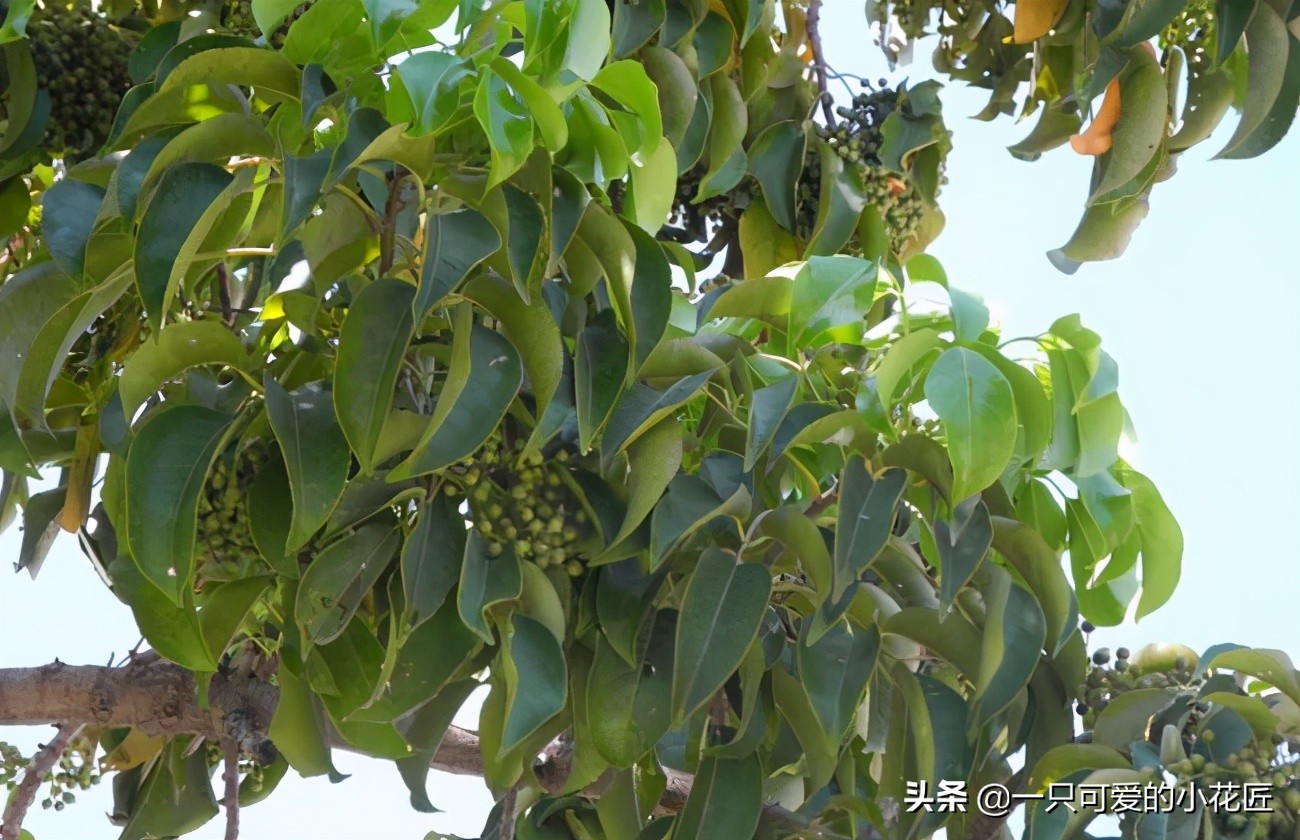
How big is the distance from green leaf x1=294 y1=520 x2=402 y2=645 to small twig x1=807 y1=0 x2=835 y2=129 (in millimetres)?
624

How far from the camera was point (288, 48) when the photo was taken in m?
0.80

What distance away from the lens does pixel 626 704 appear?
2.78 ft

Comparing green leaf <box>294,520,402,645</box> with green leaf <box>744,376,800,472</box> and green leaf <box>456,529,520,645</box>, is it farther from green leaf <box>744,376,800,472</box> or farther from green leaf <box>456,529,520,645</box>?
green leaf <box>744,376,800,472</box>

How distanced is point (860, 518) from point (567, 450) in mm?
180

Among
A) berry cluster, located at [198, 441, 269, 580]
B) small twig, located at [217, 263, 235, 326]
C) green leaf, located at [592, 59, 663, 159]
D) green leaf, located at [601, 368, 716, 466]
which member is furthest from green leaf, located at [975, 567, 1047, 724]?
small twig, located at [217, 263, 235, 326]

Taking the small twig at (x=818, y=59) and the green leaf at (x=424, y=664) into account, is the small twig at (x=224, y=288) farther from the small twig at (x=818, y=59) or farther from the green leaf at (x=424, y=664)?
the small twig at (x=818, y=59)

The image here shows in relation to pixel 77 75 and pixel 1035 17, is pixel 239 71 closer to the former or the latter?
pixel 77 75

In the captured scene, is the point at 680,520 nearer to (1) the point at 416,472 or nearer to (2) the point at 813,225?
(1) the point at 416,472

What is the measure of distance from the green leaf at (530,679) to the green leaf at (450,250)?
194 millimetres

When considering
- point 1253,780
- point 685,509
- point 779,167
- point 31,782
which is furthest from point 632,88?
point 31,782

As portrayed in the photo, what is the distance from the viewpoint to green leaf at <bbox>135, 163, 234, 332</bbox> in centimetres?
73

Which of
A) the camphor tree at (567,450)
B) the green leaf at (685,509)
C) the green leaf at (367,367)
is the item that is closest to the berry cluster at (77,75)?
the camphor tree at (567,450)

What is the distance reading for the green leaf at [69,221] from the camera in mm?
794

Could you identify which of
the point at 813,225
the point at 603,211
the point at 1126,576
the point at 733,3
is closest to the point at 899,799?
the point at 1126,576
